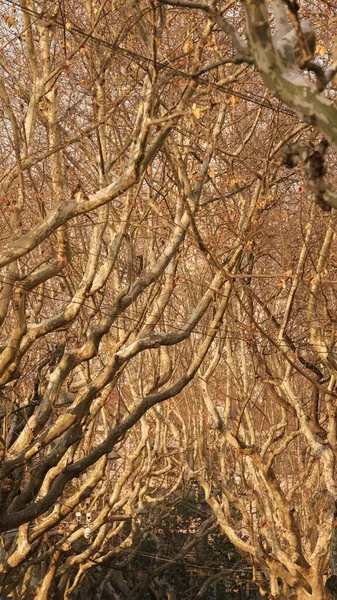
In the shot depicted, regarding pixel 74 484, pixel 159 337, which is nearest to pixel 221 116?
pixel 159 337

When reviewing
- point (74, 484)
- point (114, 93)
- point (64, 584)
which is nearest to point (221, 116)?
point (114, 93)

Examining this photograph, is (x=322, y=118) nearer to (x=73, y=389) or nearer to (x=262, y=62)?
(x=262, y=62)

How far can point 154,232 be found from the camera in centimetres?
1188

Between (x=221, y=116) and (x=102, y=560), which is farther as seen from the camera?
(x=102, y=560)

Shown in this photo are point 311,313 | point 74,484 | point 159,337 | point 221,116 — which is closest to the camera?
point 159,337

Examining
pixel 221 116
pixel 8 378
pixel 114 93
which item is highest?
pixel 114 93

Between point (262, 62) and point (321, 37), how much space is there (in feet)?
24.7

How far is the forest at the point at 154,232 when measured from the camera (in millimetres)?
7098

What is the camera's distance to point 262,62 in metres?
4.07

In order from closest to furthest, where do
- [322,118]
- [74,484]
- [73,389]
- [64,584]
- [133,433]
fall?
[322,118] < [73,389] < [64,584] < [74,484] < [133,433]

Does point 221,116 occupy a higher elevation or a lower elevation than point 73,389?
higher

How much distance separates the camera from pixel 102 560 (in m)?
17.5

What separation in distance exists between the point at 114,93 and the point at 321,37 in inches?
93.7

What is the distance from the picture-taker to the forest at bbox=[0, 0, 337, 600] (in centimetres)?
710
